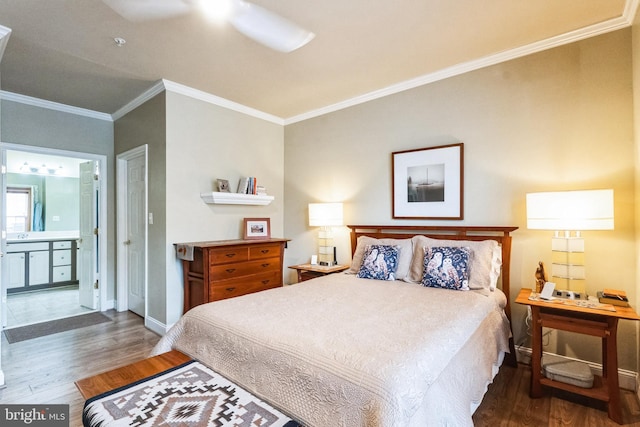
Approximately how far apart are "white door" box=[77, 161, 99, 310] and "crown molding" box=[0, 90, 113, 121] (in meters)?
0.64

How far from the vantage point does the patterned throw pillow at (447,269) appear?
249 centimetres

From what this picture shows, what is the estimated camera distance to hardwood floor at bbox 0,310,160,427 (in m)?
2.24

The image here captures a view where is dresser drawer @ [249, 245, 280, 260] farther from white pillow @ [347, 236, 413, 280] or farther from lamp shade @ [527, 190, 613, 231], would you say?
lamp shade @ [527, 190, 613, 231]

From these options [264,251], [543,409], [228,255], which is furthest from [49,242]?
[543,409]

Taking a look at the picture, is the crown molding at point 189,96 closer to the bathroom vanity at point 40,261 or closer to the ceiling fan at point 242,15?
the ceiling fan at point 242,15

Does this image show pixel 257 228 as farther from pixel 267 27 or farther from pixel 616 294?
pixel 616 294

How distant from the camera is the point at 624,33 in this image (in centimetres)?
229

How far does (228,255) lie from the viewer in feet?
11.0

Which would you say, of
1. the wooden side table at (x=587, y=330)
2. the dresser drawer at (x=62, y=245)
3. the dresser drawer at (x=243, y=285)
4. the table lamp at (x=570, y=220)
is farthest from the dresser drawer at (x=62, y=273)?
the table lamp at (x=570, y=220)

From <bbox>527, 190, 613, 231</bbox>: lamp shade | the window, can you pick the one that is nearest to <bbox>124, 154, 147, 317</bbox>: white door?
the window

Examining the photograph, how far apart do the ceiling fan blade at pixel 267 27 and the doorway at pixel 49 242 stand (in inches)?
133

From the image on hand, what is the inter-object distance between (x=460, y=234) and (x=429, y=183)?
0.59m

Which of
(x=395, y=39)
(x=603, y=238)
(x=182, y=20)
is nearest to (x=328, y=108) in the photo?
(x=395, y=39)

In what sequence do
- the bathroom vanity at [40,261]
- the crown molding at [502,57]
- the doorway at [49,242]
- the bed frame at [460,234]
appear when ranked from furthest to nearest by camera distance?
the bathroom vanity at [40,261] → the doorway at [49,242] → the bed frame at [460,234] → the crown molding at [502,57]
